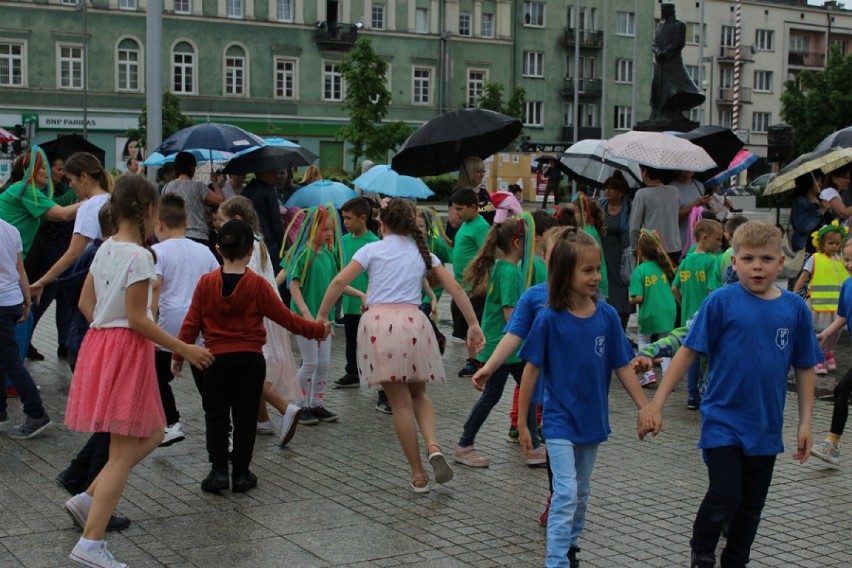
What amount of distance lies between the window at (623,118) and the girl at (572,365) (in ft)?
229

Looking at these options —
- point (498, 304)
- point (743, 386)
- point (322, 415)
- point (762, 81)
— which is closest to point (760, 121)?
point (762, 81)

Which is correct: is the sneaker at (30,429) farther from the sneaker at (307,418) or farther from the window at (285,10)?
the window at (285,10)

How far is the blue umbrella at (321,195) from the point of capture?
1307 centimetres

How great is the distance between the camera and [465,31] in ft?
219

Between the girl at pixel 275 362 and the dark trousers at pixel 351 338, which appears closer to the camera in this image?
the girl at pixel 275 362

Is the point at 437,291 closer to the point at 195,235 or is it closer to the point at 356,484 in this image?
the point at 195,235

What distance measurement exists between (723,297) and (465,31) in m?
63.3

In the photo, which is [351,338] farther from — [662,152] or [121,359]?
[121,359]

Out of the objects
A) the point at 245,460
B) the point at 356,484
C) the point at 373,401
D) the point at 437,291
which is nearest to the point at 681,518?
the point at 356,484

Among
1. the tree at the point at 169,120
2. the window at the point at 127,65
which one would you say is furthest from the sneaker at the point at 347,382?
the window at the point at 127,65

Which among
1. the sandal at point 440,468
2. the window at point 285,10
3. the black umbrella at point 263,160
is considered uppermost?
the window at point 285,10

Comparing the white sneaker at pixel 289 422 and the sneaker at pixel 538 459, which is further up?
the white sneaker at pixel 289 422

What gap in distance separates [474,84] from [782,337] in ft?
208

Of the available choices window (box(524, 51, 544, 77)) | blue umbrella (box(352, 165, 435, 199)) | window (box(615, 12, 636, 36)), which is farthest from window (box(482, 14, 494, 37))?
blue umbrella (box(352, 165, 435, 199))
